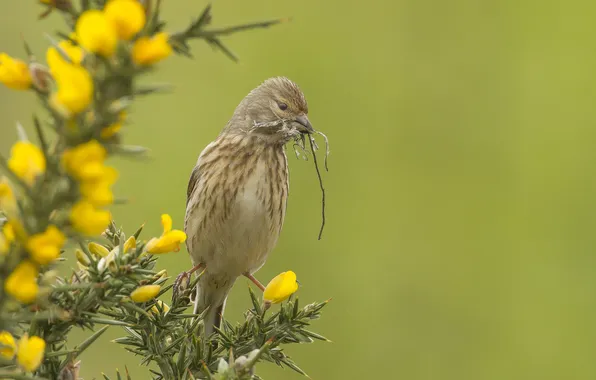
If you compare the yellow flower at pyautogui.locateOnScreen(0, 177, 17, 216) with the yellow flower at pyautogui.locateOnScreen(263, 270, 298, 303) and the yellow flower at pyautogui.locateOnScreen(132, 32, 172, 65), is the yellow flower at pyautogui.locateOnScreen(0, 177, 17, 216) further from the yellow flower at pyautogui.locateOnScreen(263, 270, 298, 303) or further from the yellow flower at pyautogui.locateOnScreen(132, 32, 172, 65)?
the yellow flower at pyautogui.locateOnScreen(263, 270, 298, 303)

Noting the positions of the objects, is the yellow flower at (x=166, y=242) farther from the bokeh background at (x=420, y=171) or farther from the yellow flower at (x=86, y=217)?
the bokeh background at (x=420, y=171)

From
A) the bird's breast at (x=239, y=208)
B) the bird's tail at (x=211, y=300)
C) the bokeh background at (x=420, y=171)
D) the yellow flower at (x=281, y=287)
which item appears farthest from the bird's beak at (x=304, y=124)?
the bokeh background at (x=420, y=171)

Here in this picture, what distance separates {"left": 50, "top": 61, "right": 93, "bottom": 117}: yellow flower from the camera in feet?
3.94

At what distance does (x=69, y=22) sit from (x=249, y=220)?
238 cm

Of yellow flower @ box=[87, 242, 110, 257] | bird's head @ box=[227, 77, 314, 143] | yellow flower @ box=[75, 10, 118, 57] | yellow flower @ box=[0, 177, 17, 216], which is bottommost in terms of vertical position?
bird's head @ box=[227, 77, 314, 143]

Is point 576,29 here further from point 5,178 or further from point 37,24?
point 5,178

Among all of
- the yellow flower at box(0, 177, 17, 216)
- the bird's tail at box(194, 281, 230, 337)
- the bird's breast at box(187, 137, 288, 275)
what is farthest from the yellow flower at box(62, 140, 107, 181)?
the bird's tail at box(194, 281, 230, 337)

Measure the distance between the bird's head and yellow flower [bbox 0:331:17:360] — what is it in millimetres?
2250

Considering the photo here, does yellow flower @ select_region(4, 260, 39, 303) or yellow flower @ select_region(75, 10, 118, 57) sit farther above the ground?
yellow flower @ select_region(75, 10, 118, 57)

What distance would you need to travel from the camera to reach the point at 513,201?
663 cm

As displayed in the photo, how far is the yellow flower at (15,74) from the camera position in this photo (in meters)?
1.32

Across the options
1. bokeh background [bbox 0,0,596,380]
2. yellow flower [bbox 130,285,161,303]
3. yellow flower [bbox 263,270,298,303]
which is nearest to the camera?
yellow flower [bbox 130,285,161,303]

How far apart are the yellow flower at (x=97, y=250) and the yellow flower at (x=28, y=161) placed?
1.64 ft

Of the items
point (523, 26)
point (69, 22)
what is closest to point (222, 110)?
point (523, 26)
